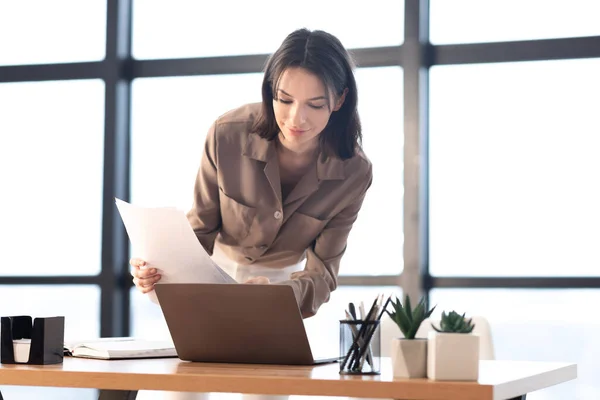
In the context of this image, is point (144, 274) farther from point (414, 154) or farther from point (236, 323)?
point (414, 154)

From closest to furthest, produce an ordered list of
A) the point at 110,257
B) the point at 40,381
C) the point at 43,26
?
1. the point at 40,381
2. the point at 110,257
3. the point at 43,26

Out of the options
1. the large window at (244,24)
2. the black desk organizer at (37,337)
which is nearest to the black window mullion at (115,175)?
the large window at (244,24)

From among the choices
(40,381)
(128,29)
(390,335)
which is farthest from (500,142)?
(40,381)

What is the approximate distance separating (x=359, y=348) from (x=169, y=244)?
47 cm

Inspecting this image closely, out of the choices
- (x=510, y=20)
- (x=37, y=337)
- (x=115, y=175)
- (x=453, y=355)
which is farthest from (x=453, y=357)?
(x=115, y=175)

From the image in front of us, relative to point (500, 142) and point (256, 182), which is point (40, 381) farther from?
point (500, 142)

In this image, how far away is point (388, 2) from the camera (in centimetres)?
366

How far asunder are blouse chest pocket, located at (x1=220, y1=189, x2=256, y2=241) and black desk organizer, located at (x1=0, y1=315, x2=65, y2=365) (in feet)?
2.19

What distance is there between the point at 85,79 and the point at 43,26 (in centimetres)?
39

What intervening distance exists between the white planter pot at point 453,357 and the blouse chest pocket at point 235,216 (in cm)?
103

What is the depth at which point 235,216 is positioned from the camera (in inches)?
89.9

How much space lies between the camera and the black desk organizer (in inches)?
63.1

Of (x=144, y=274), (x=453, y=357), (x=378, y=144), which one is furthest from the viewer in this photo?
(x=378, y=144)

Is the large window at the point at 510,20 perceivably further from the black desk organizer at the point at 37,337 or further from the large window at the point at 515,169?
the black desk organizer at the point at 37,337
